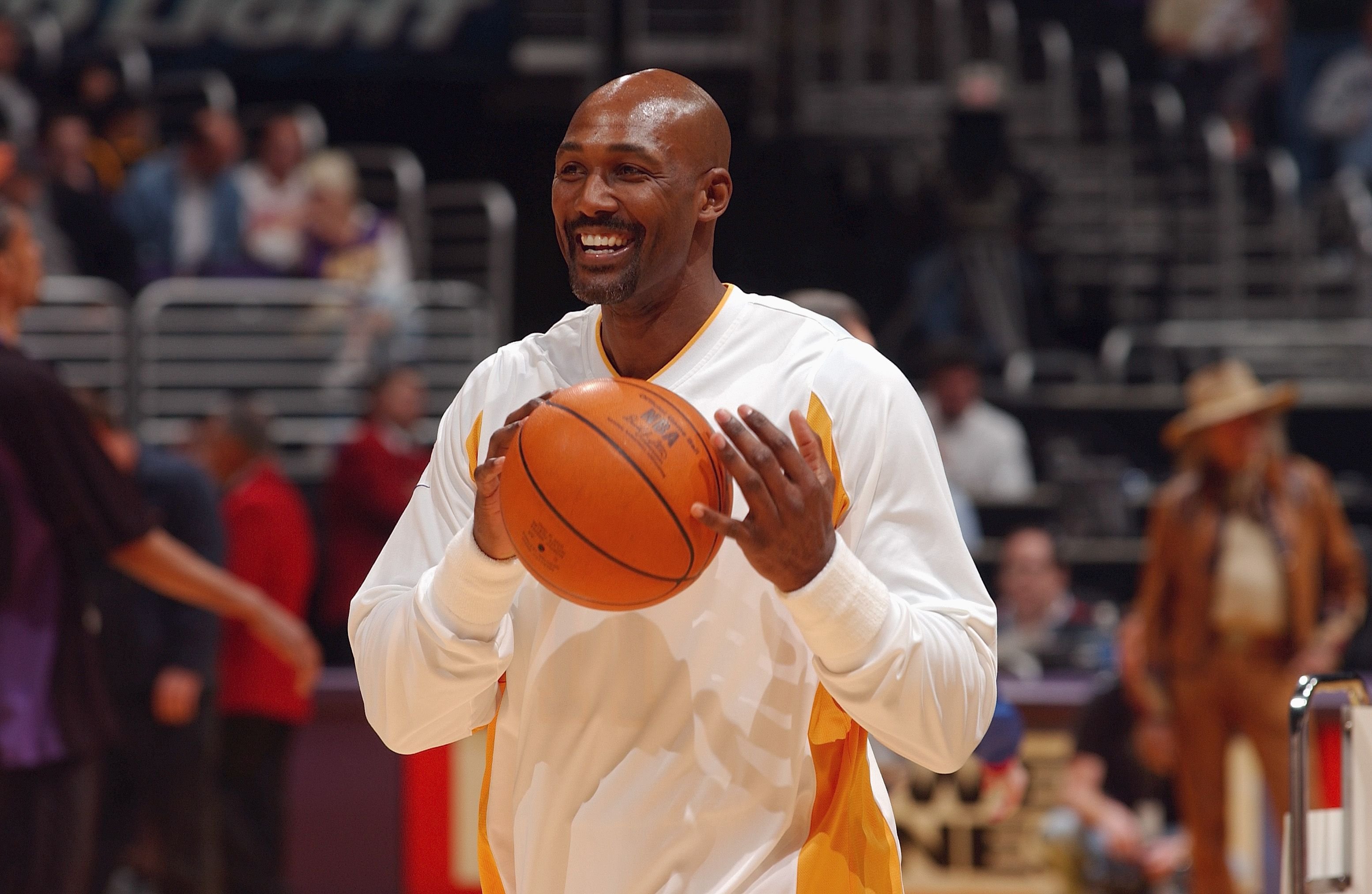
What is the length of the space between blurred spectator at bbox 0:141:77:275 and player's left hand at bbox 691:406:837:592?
346 inches

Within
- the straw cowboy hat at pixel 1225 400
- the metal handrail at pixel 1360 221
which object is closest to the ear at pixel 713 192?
the straw cowboy hat at pixel 1225 400

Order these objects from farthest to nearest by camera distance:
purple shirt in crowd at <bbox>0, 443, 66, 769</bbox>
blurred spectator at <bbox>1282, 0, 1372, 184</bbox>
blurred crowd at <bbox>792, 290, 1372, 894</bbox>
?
1. blurred spectator at <bbox>1282, 0, 1372, 184</bbox>
2. blurred crowd at <bbox>792, 290, 1372, 894</bbox>
3. purple shirt in crowd at <bbox>0, 443, 66, 769</bbox>

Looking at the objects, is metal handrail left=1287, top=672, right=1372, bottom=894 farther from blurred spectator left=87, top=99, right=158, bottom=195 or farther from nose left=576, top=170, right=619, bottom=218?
blurred spectator left=87, top=99, right=158, bottom=195

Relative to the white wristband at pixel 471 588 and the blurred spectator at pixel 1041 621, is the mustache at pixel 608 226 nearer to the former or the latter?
the white wristband at pixel 471 588

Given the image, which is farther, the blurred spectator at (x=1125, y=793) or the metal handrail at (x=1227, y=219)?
the metal handrail at (x=1227, y=219)

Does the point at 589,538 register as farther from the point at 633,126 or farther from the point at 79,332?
the point at 79,332

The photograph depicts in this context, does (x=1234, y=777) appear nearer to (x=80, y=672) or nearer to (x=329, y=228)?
(x=80, y=672)

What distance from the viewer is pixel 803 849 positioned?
8.50 feet

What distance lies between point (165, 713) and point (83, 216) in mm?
4883

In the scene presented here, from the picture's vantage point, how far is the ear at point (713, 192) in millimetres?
2674

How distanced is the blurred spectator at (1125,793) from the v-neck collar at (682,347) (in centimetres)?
516

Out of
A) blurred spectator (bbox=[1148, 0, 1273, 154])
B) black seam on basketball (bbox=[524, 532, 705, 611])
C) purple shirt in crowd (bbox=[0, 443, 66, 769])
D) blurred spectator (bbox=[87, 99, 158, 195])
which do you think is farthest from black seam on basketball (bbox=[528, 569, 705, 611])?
blurred spectator (bbox=[1148, 0, 1273, 154])

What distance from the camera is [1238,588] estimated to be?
7.98 m

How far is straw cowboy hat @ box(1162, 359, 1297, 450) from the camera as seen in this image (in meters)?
8.01
